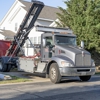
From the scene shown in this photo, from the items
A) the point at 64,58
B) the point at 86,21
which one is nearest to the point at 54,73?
the point at 64,58

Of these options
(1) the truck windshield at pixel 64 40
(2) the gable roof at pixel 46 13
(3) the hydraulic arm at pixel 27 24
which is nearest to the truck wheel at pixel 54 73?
(1) the truck windshield at pixel 64 40

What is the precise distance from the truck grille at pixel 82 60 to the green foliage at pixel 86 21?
7887 mm

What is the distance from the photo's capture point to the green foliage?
69.4ft

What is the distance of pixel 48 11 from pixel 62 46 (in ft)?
80.1

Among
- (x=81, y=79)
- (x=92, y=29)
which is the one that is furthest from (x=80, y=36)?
(x=81, y=79)

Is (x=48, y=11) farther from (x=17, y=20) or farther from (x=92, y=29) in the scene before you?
(x=92, y=29)

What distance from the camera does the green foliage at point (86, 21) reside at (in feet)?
69.4

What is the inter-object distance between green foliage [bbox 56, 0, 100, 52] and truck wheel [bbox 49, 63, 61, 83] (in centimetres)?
855

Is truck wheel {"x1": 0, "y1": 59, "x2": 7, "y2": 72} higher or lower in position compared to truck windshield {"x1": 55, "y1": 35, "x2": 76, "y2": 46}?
lower

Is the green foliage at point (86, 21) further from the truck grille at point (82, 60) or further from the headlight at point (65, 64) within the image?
the headlight at point (65, 64)

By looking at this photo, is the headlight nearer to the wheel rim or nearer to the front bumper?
the front bumper

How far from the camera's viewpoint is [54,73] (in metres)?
13.1

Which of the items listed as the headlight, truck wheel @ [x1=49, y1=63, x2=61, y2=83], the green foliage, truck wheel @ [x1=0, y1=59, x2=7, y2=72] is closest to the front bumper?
the headlight

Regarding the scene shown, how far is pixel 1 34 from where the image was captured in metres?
32.9
